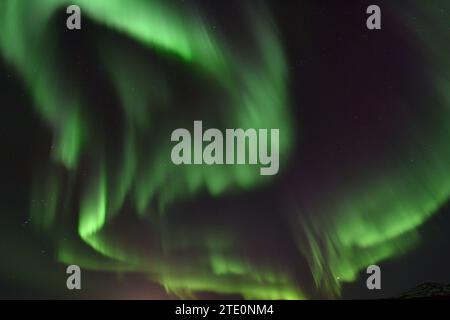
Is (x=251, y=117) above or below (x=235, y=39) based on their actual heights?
below

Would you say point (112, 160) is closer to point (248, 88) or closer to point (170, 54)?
point (170, 54)

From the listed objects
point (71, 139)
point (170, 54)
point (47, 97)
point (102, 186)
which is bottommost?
point (102, 186)

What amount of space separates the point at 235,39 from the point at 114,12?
0.95 meters

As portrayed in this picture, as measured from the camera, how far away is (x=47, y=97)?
4.07 meters

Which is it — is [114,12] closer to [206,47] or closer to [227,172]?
[206,47]

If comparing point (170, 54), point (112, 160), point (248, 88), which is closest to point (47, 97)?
point (112, 160)
